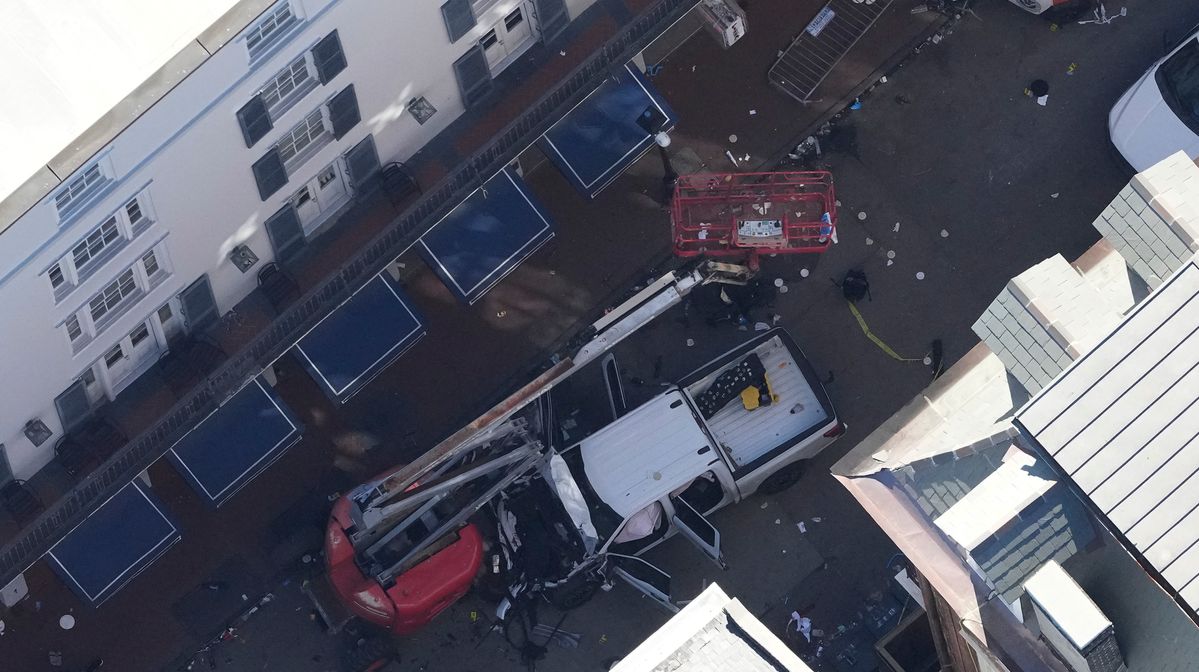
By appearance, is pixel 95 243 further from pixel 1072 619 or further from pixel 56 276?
pixel 1072 619

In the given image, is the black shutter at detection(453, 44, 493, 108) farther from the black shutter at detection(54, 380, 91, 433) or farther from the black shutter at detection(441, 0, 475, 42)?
the black shutter at detection(54, 380, 91, 433)

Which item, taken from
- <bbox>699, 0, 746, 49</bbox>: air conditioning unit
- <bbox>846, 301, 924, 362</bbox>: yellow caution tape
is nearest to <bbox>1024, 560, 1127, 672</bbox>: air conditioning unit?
<bbox>846, 301, 924, 362</bbox>: yellow caution tape

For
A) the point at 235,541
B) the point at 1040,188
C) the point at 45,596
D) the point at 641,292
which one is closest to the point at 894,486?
the point at 641,292

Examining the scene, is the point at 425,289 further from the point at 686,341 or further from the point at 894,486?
the point at 894,486

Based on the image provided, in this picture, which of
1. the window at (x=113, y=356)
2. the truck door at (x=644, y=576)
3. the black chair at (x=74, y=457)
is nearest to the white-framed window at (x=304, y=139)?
the window at (x=113, y=356)

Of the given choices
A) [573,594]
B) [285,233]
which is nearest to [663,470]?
[573,594]

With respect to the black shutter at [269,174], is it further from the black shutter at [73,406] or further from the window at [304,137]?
the black shutter at [73,406]
